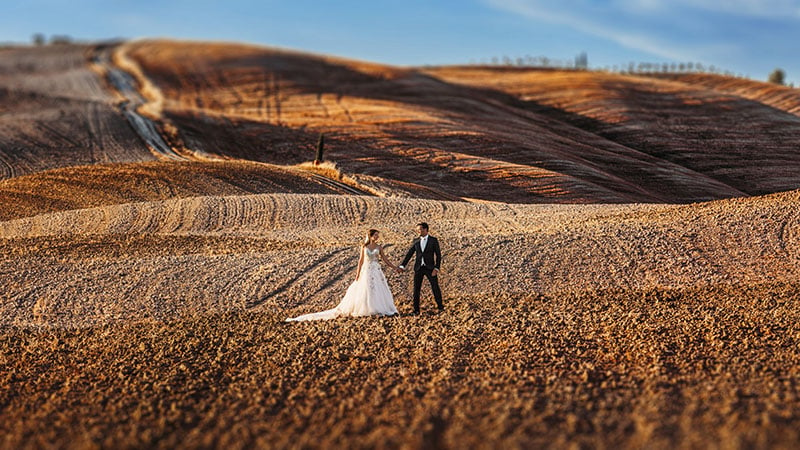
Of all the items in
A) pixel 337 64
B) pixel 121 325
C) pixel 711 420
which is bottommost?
pixel 121 325

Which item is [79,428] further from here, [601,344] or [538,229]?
[538,229]

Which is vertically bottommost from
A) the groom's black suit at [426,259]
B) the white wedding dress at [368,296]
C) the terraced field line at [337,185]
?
the terraced field line at [337,185]

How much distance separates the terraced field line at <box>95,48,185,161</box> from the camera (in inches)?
1678

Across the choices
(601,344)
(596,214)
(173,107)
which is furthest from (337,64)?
(601,344)

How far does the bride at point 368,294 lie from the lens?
45.5 ft

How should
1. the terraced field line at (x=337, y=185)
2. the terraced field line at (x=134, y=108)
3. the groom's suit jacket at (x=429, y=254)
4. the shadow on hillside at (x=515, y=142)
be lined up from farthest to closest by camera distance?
the terraced field line at (x=134, y=108), the shadow on hillside at (x=515, y=142), the terraced field line at (x=337, y=185), the groom's suit jacket at (x=429, y=254)

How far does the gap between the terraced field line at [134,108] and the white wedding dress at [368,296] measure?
2819cm

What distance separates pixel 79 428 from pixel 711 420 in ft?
23.3

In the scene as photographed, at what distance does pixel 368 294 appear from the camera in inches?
551

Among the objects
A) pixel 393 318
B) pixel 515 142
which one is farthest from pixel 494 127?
pixel 393 318

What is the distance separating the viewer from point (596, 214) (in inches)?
888

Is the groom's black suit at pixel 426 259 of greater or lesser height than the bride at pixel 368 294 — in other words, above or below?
above

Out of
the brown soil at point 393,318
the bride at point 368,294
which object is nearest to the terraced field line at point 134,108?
the brown soil at point 393,318

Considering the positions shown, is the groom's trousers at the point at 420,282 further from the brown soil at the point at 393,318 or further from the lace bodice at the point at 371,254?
the lace bodice at the point at 371,254
